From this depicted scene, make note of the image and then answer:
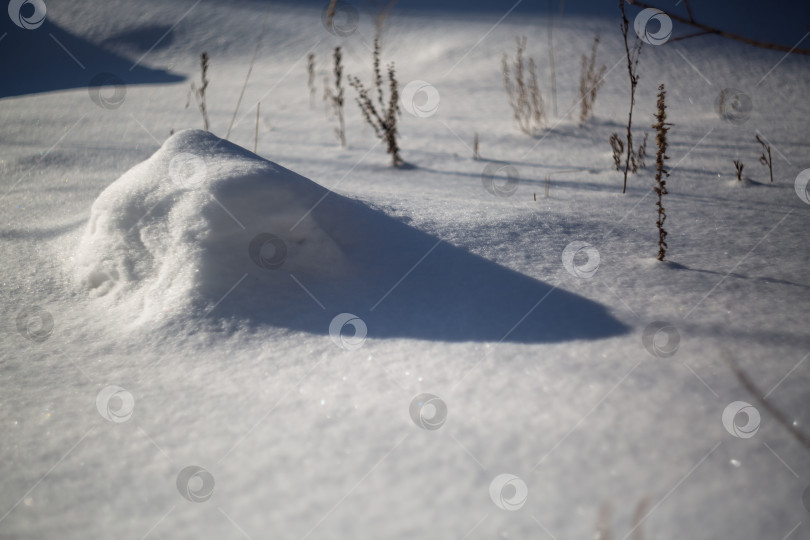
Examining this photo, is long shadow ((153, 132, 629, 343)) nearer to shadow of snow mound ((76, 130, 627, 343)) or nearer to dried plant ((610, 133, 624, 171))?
shadow of snow mound ((76, 130, 627, 343))

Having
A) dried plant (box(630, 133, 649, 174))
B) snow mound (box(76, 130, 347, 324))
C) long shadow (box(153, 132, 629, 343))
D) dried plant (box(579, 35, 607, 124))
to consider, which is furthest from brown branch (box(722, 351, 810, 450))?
dried plant (box(579, 35, 607, 124))

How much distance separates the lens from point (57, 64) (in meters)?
6.24

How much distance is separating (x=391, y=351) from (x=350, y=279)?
1.13ft

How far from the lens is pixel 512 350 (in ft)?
4.38

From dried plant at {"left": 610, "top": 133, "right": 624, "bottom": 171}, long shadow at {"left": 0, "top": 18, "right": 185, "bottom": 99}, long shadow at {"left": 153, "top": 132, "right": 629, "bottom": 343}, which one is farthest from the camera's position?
long shadow at {"left": 0, "top": 18, "right": 185, "bottom": 99}

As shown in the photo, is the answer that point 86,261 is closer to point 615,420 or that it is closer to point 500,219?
point 500,219

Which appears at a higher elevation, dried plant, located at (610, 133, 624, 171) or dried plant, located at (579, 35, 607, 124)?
dried plant, located at (579, 35, 607, 124)

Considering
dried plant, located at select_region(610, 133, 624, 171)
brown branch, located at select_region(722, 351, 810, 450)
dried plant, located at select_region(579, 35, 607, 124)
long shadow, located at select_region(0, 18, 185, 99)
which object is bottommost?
long shadow, located at select_region(0, 18, 185, 99)

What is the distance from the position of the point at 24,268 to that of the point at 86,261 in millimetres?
316

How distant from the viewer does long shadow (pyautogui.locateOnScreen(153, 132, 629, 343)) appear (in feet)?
4.75

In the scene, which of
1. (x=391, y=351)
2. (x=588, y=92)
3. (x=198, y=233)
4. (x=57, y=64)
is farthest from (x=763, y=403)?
(x=57, y=64)

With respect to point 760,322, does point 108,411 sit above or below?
below

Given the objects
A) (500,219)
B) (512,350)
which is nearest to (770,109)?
(500,219)

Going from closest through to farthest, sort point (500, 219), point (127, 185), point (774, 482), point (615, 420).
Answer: point (774, 482) → point (615, 420) → point (127, 185) → point (500, 219)
